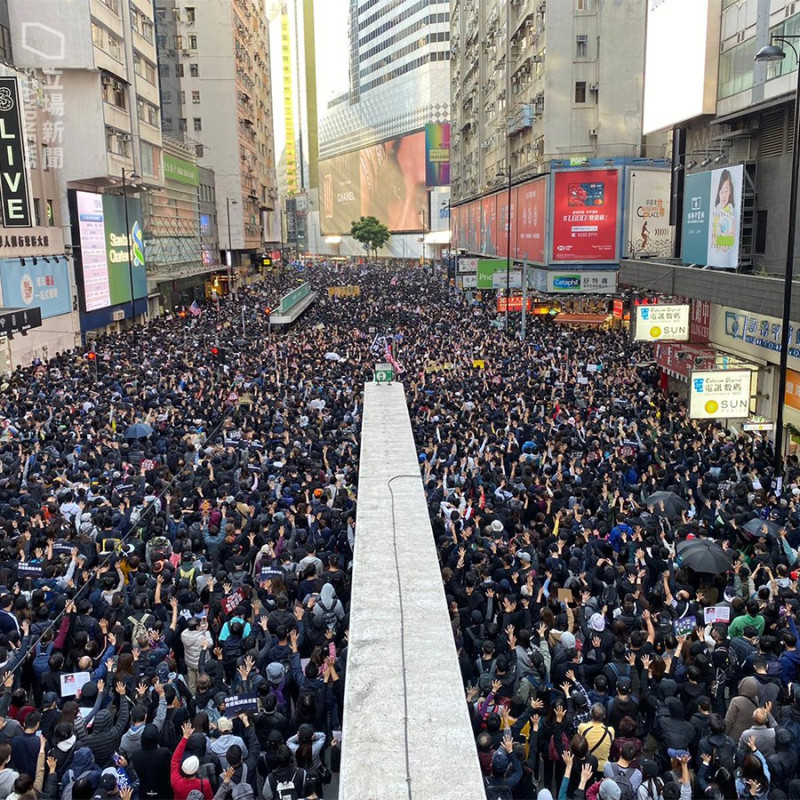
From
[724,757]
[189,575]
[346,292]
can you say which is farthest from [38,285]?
[346,292]

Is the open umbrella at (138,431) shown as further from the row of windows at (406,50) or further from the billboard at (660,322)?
the row of windows at (406,50)

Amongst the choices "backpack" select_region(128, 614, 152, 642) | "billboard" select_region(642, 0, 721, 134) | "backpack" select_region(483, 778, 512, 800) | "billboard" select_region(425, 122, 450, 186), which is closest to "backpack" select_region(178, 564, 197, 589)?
"backpack" select_region(128, 614, 152, 642)

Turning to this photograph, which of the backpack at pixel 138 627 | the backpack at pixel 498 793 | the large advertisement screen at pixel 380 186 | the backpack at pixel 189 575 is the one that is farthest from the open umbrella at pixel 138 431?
the large advertisement screen at pixel 380 186

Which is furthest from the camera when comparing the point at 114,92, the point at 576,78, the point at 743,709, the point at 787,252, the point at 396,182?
the point at 396,182

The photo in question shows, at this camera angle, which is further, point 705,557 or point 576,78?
point 576,78

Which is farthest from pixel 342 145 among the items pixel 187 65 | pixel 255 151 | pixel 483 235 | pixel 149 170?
pixel 149 170

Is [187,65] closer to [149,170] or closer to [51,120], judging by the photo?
[149,170]

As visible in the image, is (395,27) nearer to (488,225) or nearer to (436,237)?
(436,237)
